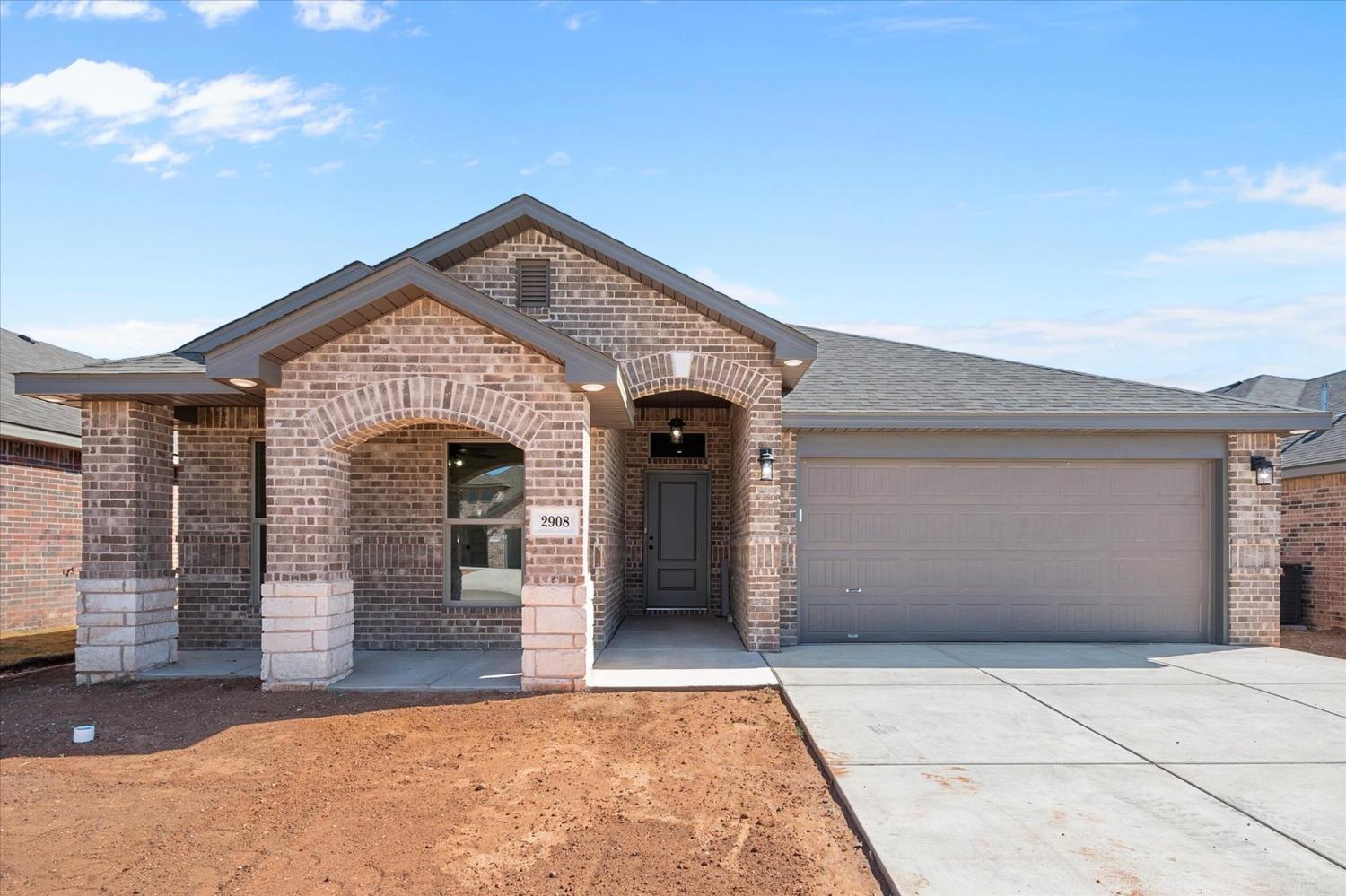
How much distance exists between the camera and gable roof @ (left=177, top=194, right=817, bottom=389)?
9375mm

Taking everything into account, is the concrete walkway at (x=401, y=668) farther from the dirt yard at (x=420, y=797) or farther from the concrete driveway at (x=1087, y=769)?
the concrete driveway at (x=1087, y=769)

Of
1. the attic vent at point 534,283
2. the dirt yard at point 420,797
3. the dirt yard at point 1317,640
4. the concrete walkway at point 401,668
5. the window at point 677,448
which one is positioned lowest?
the dirt yard at point 1317,640

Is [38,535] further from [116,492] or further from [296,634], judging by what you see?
[296,634]

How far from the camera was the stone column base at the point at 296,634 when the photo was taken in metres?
7.95

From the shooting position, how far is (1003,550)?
1095cm

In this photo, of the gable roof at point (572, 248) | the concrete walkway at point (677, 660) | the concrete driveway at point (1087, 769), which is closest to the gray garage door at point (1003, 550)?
the concrete driveway at point (1087, 769)

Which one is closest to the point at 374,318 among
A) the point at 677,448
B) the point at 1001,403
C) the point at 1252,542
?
the point at 677,448

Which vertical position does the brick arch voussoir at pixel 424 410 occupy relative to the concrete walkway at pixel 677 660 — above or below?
above

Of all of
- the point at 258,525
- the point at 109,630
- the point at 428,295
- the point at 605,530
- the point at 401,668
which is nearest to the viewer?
the point at 428,295

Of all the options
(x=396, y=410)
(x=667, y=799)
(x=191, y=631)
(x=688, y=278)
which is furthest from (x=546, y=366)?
(x=191, y=631)

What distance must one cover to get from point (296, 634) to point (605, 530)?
3693 millimetres

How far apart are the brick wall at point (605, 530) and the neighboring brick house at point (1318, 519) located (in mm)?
11218

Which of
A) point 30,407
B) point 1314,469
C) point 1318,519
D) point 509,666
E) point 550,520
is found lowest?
point 509,666

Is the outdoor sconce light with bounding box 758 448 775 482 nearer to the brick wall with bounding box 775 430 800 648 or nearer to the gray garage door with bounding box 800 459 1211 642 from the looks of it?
the brick wall with bounding box 775 430 800 648
